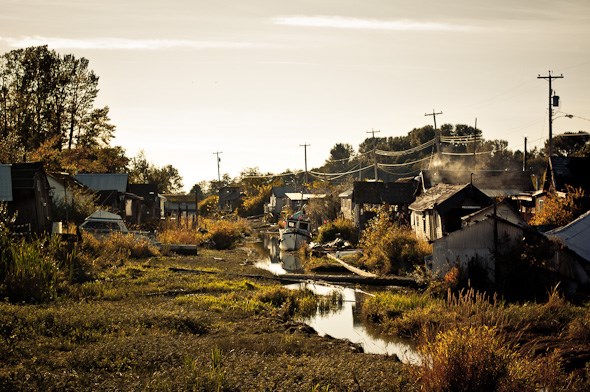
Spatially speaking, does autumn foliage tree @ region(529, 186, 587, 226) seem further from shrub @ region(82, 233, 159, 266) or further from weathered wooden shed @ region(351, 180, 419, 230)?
shrub @ region(82, 233, 159, 266)

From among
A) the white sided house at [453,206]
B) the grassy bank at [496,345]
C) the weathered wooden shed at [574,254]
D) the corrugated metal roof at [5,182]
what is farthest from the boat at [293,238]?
the grassy bank at [496,345]

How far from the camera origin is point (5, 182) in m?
37.4

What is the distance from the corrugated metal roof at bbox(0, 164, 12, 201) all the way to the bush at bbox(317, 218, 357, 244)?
31.7 meters

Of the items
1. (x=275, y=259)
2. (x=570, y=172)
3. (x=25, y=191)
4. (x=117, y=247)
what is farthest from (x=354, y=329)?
(x=275, y=259)

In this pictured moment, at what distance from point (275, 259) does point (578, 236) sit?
27.9m

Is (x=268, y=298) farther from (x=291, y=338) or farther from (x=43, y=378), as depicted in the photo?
(x=43, y=378)

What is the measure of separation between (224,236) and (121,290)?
3558 centimetres

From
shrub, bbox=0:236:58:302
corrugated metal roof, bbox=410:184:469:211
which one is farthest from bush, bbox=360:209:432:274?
shrub, bbox=0:236:58:302

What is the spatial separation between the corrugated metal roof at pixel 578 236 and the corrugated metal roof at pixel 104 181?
138ft

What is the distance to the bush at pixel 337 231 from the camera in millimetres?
63259

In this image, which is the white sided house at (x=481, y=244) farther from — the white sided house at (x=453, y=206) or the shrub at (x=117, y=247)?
the shrub at (x=117, y=247)

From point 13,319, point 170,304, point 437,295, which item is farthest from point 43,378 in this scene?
point 437,295

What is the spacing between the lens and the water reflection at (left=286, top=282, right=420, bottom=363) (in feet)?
72.3

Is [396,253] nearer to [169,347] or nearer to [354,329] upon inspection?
[354,329]
